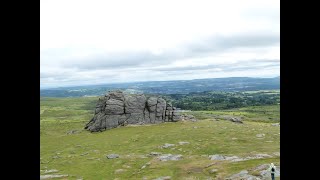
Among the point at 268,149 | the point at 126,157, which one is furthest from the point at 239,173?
the point at 126,157

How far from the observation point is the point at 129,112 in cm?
10269

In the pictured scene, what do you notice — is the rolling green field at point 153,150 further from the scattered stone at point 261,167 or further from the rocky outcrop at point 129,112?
the rocky outcrop at point 129,112

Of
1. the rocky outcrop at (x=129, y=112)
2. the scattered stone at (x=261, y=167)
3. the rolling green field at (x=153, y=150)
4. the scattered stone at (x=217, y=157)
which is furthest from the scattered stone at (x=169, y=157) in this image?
the rocky outcrop at (x=129, y=112)

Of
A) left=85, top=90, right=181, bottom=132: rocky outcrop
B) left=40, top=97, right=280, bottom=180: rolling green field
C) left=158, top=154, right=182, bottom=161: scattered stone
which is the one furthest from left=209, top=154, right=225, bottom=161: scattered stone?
left=85, top=90, right=181, bottom=132: rocky outcrop

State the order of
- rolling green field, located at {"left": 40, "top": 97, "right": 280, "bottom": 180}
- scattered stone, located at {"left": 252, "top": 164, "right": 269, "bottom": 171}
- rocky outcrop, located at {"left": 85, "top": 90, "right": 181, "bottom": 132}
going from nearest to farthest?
1. scattered stone, located at {"left": 252, "top": 164, "right": 269, "bottom": 171}
2. rolling green field, located at {"left": 40, "top": 97, "right": 280, "bottom": 180}
3. rocky outcrop, located at {"left": 85, "top": 90, "right": 181, "bottom": 132}

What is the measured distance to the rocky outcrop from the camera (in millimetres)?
99625

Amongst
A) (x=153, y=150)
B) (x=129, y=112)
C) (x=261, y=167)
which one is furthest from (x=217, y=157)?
(x=129, y=112)

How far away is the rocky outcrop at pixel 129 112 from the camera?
99.6m

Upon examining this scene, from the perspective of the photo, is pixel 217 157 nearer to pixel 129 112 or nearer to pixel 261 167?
pixel 261 167

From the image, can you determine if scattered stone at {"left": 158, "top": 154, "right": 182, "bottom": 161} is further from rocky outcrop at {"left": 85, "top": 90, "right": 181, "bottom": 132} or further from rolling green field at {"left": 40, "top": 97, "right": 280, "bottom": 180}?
rocky outcrop at {"left": 85, "top": 90, "right": 181, "bottom": 132}
